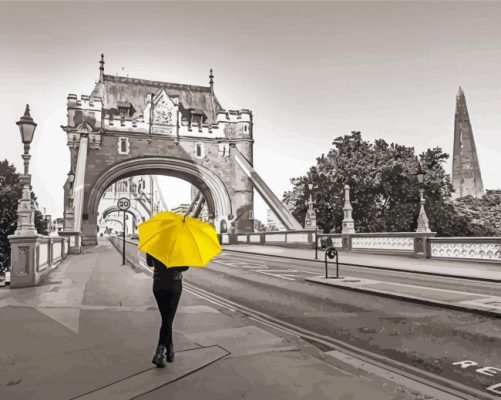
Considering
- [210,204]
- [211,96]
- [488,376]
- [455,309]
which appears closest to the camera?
[488,376]

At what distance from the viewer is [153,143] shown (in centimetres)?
4388

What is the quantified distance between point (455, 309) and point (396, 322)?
1.76 metres

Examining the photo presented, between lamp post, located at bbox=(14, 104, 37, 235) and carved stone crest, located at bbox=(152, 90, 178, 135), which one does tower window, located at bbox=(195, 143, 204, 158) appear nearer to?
carved stone crest, located at bbox=(152, 90, 178, 135)

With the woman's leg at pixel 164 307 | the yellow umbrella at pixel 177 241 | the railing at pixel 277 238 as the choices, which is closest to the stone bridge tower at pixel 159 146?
the railing at pixel 277 238

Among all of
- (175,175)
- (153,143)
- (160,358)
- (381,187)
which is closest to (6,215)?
(153,143)

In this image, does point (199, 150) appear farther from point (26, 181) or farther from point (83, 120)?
point (26, 181)

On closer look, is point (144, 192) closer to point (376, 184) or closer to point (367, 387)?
point (376, 184)

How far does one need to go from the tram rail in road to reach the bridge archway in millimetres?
36940

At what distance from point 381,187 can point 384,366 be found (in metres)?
30.0

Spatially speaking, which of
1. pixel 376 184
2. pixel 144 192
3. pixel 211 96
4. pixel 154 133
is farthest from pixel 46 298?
pixel 144 192

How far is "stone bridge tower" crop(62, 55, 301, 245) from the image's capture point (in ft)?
134

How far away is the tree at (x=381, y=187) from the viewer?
32656 millimetres

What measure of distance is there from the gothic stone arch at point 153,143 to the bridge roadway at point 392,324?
107 feet

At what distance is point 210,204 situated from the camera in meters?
47.1
